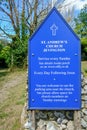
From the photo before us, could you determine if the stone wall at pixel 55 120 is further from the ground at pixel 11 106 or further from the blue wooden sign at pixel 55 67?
the ground at pixel 11 106

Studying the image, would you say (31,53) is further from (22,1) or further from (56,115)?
(22,1)

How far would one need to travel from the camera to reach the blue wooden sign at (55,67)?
582cm

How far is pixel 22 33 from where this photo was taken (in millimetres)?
20781

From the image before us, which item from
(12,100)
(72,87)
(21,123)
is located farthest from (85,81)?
(12,100)

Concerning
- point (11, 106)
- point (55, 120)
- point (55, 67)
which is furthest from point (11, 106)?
point (55, 67)

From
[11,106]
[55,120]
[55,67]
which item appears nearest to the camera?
[55,67]

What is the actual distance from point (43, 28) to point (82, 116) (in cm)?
169

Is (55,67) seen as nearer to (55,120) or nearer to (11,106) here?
(55,120)

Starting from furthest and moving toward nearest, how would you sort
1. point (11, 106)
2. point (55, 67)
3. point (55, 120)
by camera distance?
1. point (11, 106)
2. point (55, 120)
3. point (55, 67)

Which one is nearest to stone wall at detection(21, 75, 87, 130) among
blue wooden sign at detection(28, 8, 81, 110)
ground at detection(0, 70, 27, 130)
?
blue wooden sign at detection(28, 8, 81, 110)

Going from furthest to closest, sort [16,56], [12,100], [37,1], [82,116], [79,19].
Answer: [79,19] → [37,1] → [16,56] → [12,100] → [82,116]

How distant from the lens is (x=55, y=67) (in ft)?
19.2

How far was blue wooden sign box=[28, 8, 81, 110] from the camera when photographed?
19.1 feet

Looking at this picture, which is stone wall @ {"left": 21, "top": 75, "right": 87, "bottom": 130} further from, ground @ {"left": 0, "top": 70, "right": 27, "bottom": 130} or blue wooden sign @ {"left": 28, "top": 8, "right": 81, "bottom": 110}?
ground @ {"left": 0, "top": 70, "right": 27, "bottom": 130}
